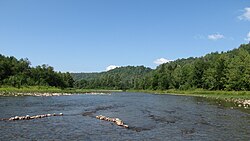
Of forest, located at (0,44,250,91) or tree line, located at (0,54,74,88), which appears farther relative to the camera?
tree line, located at (0,54,74,88)

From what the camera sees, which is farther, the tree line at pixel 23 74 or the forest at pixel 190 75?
the tree line at pixel 23 74

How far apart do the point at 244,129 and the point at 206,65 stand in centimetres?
10781

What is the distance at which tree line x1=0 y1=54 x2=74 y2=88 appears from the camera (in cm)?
12857

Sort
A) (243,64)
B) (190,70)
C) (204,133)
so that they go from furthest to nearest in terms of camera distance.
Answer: (190,70) → (243,64) → (204,133)

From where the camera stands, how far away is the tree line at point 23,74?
129 metres

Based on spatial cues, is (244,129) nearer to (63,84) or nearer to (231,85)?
(231,85)

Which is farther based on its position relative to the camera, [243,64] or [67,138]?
[243,64]

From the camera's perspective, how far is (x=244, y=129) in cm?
2452

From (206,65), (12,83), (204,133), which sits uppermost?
(206,65)

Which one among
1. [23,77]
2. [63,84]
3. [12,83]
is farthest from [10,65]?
[63,84]

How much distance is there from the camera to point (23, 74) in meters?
142

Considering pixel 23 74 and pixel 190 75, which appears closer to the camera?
pixel 190 75

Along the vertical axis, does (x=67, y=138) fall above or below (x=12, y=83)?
below

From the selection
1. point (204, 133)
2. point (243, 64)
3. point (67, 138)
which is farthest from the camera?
point (243, 64)
